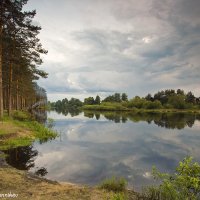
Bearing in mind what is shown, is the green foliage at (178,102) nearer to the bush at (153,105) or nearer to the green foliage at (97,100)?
the bush at (153,105)

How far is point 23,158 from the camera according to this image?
17.6m

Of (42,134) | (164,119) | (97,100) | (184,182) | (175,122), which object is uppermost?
(97,100)

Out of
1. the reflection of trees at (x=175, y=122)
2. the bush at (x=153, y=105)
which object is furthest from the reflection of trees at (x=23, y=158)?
the bush at (x=153, y=105)

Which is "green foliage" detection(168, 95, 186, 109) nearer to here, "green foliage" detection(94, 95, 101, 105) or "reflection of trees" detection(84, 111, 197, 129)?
"reflection of trees" detection(84, 111, 197, 129)

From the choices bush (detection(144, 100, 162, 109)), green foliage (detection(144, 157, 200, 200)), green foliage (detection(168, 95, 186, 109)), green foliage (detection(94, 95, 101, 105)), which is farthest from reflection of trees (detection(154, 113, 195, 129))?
green foliage (detection(94, 95, 101, 105))

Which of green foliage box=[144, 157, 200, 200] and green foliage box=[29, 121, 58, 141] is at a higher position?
green foliage box=[144, 157, 200, 200]

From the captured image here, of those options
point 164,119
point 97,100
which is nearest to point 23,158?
point 164,119

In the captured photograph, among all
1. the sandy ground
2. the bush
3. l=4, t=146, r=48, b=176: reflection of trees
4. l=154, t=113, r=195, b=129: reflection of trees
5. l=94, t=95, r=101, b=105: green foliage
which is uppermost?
l=94, t=95, r=101, b=105: green foliage

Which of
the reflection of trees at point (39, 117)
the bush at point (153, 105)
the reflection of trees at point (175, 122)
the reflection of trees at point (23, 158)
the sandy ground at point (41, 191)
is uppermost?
the bush at point (153, 105)

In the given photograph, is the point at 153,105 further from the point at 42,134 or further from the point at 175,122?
the point at 42,134

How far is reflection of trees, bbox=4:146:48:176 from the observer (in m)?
15.3

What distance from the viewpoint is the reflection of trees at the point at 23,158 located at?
50.2ft

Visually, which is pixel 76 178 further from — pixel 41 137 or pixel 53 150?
pixel 41 137

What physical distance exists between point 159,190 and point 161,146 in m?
18.2
